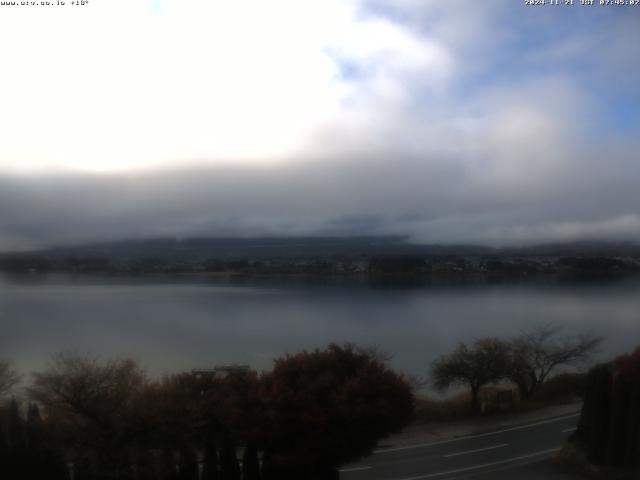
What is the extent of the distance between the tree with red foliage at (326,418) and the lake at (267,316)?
108 cm

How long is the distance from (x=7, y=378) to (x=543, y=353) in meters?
7.58

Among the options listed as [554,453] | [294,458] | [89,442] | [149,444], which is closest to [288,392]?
[294,458]

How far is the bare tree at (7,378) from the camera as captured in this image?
7082mm

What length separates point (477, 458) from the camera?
23.0ft

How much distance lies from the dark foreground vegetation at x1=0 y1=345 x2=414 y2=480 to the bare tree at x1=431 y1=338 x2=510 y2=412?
1.84 meters

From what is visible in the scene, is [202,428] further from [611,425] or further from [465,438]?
[611,425]

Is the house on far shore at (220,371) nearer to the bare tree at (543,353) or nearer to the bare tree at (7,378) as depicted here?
the bare tree at (7,378)

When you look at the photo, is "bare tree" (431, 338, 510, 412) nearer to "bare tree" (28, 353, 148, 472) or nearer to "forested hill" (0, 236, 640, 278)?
"forested hill" (0, 236, 640, 278)

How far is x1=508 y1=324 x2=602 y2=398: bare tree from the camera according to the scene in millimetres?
8820

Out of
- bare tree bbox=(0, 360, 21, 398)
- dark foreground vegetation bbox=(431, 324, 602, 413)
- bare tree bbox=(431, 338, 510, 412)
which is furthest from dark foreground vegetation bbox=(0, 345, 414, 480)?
dark foreground vegetation bbox=(431, 324, 602, 413)

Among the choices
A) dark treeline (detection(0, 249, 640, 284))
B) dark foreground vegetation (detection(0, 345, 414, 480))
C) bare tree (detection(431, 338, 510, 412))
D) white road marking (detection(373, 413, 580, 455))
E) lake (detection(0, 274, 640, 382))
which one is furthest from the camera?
dark treeline (detection(0, 249, 640, 284))

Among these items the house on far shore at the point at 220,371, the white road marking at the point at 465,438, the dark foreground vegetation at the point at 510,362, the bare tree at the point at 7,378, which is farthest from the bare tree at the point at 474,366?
the bare tree at the point at 7,378

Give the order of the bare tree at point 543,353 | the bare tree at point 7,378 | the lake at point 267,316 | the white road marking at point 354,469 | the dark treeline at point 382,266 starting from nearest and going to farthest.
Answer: the white road marking at point 354,469
the bare tree at point 7,378
the lake at point 267,316
the bare tree at point 543,353
the dark treeline at point 382,266

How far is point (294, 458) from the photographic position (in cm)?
662
